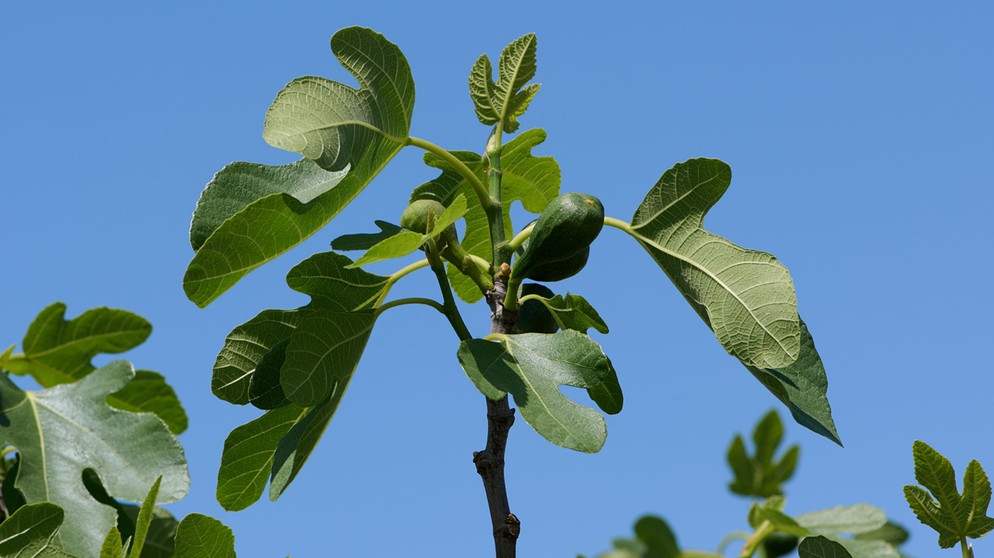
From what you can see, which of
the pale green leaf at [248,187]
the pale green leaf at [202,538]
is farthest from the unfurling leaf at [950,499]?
the pale green leaf at [248,187]

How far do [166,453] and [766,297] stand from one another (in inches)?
51.0

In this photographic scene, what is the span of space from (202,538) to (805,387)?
1.09 meters

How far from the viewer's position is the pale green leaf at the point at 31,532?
1.46 m

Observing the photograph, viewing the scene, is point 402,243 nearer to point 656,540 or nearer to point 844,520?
point 844,520

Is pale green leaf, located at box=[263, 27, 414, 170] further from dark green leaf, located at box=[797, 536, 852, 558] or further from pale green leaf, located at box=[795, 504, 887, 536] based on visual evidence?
pale green leaf, located at box=[795, 504, 887, 536]

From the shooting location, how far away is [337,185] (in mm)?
1834

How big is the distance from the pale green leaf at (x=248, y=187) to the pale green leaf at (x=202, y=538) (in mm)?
519

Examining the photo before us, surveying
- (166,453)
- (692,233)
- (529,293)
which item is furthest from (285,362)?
(692,233)

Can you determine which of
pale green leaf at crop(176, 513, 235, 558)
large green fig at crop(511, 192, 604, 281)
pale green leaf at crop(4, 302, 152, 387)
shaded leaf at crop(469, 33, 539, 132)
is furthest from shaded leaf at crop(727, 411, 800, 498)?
pale green leaf at crop(4, 302, 152, 387)

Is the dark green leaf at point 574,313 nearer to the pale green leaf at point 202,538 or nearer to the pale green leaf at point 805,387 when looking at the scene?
the pale green leaf at point 805,387

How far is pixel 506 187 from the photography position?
7.84ft

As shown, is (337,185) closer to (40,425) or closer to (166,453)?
(166,453)

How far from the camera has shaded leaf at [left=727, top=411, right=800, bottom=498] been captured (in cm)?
69

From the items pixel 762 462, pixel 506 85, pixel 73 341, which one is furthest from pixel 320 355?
pixel 73 341
